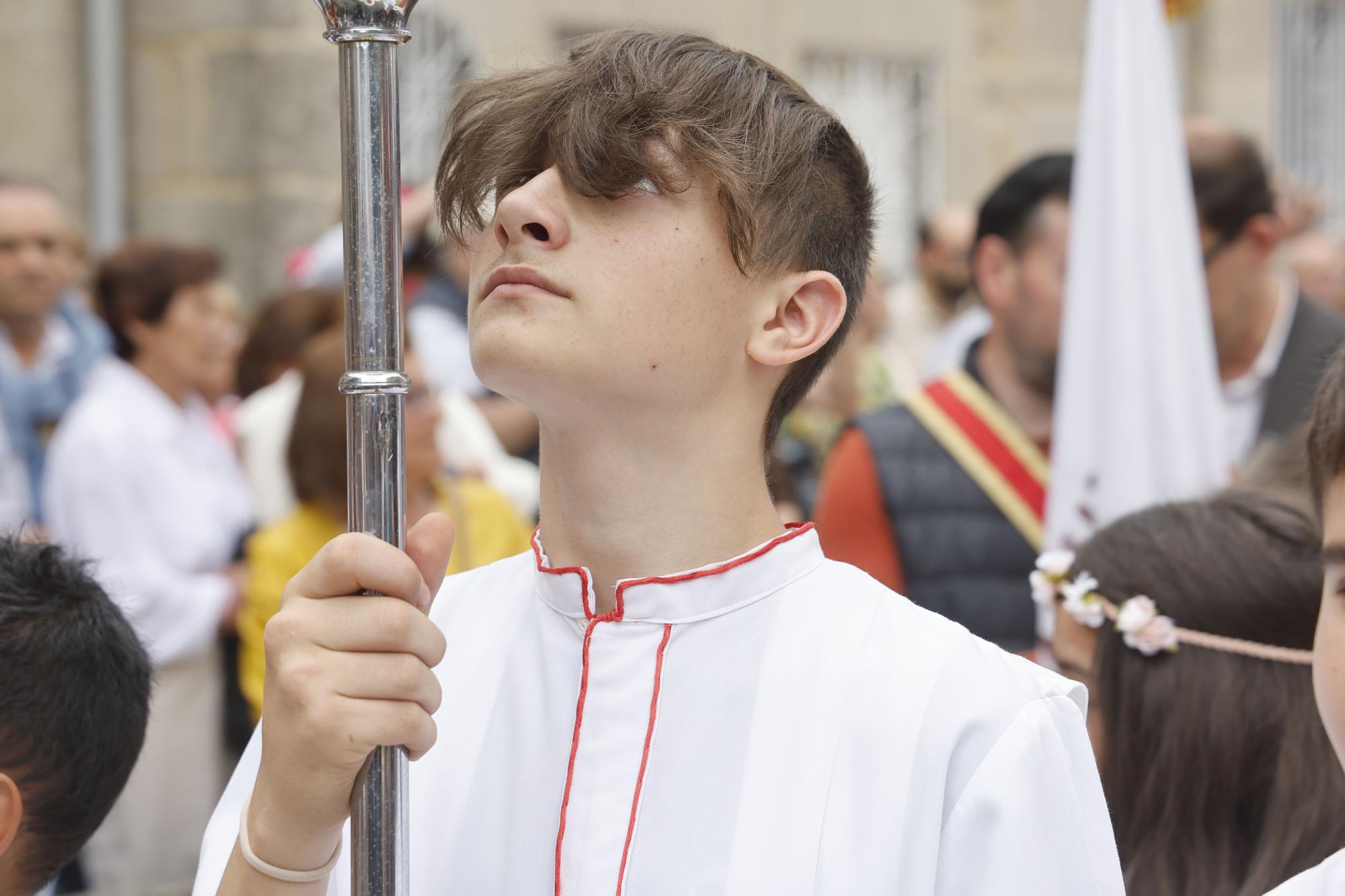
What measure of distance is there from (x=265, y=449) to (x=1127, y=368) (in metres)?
2.43

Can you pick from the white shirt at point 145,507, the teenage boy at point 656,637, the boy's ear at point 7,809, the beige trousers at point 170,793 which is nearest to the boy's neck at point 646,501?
the teenage boy at point 656,637

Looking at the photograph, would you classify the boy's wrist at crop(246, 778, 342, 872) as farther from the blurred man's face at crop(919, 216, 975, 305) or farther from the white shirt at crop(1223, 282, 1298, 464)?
the blurred man's face at crop(919, 216, 975, 305)

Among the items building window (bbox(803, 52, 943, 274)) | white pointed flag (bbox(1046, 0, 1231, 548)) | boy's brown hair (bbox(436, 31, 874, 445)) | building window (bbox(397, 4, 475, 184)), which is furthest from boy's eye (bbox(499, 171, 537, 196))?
building window (bbox(803, 52, 943, 274))

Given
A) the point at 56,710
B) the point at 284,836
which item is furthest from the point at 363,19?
the point at 56,710

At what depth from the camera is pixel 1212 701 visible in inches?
82.2

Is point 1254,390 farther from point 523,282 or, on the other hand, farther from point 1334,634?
point 523,282

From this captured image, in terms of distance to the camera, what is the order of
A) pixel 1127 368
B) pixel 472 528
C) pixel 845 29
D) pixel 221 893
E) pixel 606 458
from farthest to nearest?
pixel 845 29, pixel 472 528, pixel 1127 368, pixel 606 458, pixel 221 893

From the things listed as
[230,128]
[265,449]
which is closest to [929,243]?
[230,128]

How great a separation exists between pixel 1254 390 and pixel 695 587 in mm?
2568

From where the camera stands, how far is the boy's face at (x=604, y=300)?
4.97 ft

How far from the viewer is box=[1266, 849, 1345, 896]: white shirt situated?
59.2 inches

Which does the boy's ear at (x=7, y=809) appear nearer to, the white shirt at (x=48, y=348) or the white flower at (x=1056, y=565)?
the white flower at (x=1056, y=565)

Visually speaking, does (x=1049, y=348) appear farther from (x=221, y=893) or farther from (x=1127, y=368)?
(x=221, y=893)

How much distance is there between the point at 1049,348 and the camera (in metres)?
3.51
